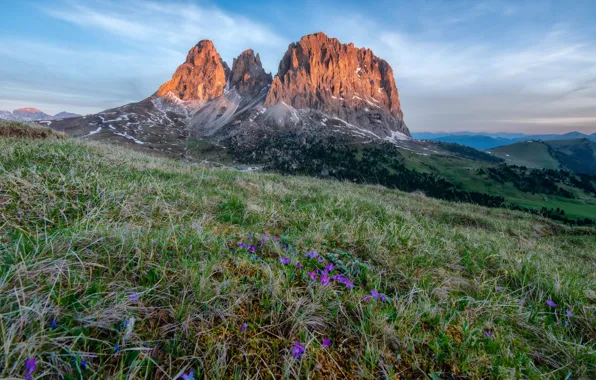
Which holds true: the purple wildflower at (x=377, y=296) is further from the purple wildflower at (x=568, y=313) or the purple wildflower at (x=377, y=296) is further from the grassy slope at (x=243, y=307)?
the purple wildflower at (x=568, y=313)

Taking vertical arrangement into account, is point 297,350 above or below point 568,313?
above

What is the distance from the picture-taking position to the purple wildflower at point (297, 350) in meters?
2.00

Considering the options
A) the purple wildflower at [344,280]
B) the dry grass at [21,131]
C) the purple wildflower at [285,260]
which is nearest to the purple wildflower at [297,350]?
the purple wildflower at [344,280]

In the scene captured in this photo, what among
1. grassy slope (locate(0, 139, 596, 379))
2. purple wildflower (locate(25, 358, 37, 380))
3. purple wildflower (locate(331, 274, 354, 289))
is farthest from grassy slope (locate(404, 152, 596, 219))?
purple wildflower (locate(25, 358, 37, 380))

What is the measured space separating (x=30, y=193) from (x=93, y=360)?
4.07 metres

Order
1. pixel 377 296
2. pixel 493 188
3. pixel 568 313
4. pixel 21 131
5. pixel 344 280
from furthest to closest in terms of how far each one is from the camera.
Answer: pixel 493 188, pixel 21 131, pixel 568 313, pixel 344 280, pixel 377 296

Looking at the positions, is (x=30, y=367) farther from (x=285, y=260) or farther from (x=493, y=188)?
(x=493, y=188)

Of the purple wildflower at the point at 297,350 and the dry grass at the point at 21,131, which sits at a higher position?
the dry grass at the point at 21,131

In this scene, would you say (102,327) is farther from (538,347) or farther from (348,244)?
(538,347)

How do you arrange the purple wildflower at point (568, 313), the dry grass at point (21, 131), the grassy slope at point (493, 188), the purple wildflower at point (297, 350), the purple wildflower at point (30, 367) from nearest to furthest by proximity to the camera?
the purple wildflower at point (30, 367), the purple wildflower at point (297, 350), the purple wildflower at point (568, 313), the dry grass at point (21, 131), the grassy slope at point (493, 188)

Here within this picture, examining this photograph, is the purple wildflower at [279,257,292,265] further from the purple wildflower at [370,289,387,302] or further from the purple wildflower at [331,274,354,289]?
the purple wildflower at [370,289,387,302]

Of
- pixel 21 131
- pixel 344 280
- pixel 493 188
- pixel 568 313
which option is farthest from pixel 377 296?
pixel 493 188

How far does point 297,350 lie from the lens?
2.01m

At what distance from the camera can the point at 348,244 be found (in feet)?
14.9
